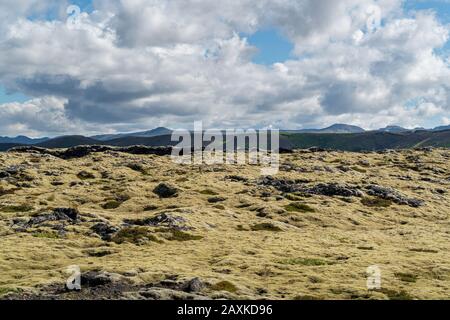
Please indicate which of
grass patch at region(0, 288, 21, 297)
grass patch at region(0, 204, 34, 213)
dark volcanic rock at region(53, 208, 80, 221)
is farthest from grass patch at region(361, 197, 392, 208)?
grass patch at region(0, 288, 21, 297)

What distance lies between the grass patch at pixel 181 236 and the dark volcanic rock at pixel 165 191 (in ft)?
96.8

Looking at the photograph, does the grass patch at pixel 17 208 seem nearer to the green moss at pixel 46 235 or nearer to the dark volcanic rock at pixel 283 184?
the green moss at pixel 46 235

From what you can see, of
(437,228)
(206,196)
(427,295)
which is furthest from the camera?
(206,196)

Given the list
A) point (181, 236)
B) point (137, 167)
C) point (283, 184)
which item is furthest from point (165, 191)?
point (137, 167)

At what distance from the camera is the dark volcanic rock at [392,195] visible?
90.4m

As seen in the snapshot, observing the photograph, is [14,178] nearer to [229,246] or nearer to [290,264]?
[229,246]

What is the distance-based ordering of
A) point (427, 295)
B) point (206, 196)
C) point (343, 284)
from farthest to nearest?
point (206, 196) → point (343, 284) → point (427, 295)

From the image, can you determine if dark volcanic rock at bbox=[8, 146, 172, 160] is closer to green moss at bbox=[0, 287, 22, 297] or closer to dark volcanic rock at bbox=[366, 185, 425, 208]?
dark volcanic rock at bbox=[366, 185, 425, 208]

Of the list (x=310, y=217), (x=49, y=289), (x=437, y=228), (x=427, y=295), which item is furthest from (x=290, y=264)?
(x=437, y=228)

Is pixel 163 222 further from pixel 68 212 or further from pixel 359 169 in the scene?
pixel 359 169

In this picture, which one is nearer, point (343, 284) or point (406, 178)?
point (343, 284)

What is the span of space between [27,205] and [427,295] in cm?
6459

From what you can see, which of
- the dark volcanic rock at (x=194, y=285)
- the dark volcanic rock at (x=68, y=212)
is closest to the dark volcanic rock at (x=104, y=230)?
the dark volcanic rock at (x=68, y=212)

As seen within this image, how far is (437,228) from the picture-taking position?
7194cm
